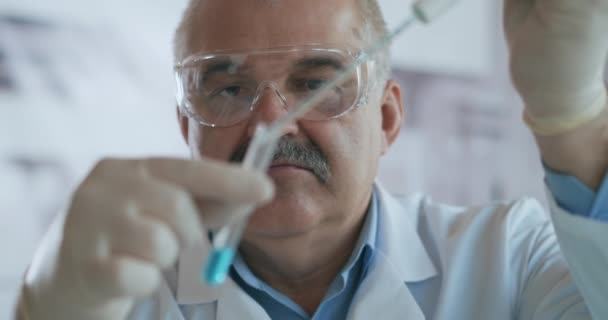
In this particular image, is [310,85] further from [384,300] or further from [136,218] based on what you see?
[136,218]

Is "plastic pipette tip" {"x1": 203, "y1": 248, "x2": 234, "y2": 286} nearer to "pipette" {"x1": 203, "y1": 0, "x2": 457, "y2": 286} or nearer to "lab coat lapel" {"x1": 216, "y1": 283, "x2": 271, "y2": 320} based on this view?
"pipette" {"x1": 203, "y1": 0, "x2": 457, "y2": 286}

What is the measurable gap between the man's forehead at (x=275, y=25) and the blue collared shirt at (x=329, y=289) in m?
0.41

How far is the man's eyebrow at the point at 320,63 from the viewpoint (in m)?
1.21

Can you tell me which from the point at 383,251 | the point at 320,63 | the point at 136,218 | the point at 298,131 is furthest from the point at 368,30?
the point at 136,218

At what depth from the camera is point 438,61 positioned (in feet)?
8.00

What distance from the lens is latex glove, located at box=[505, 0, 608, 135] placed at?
35.6 inches

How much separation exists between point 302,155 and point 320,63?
0.18 metres

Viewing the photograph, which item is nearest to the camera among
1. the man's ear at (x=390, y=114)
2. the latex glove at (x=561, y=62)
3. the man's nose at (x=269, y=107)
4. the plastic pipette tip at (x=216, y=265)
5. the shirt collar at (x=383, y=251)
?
the plastic pipette tip at (x=216, y=265)

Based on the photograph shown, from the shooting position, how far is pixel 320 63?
1.22 m

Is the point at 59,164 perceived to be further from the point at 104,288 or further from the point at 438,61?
the point at 438,61

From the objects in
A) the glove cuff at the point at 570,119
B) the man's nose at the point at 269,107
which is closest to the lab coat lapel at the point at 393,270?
the man's nose at the point at 269,107

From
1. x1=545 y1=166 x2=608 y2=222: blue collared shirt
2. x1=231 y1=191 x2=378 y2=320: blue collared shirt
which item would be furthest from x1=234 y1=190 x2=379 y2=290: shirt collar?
x1=545 y1=166 x2=608 y2=222: blue collared shirt

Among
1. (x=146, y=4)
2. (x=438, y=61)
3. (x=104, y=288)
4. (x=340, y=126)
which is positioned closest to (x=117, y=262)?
(x=104, y=288)

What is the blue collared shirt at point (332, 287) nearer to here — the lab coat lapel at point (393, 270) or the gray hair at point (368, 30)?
the lab coat lapel at point (393, 270)
